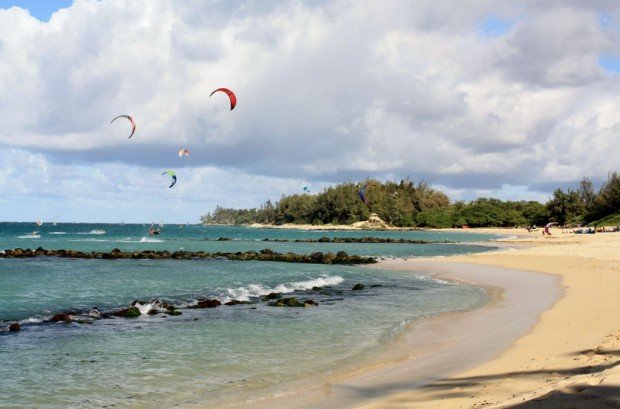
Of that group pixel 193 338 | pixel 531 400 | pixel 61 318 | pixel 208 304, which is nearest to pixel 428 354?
pixel 531 400

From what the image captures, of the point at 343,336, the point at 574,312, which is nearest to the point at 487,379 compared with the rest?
the point at 343,336

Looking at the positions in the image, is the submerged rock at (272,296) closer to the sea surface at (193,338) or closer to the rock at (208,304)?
the sea surface at (193,338)

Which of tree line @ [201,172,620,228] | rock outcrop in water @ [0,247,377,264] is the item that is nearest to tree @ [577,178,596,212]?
tree line @ [201,172,620,228]

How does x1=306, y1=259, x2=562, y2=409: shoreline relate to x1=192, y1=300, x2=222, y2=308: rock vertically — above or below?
above

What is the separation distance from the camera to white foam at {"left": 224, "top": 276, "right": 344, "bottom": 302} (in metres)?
25.9

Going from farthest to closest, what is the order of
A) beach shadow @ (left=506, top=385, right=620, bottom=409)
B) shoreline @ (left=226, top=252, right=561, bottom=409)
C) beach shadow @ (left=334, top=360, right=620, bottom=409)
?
shoreline @ (left=226, top=252, right=561, bottom=409), beach shadow @ (left=334, top=360, right=620, bottom=409), beach shadow @ (left=506, top=385, right=620, bottom=409)

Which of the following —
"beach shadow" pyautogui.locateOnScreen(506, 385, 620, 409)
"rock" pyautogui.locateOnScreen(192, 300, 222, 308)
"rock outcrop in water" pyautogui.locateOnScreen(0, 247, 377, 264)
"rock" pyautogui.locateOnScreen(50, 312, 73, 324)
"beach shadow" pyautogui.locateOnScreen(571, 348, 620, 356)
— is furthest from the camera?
"rock outcrop in water" pyautogui.locateOnScreen(0, 247, 377, 264)

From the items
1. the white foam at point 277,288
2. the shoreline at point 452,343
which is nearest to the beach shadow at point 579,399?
the shoreline at point 452,343

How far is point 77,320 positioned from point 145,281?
14170 mm

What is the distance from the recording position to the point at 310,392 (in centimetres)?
1015

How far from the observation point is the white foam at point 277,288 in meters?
25.9

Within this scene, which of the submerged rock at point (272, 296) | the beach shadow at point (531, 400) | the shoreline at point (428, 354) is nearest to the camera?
the beach shadow at point (531, 400)

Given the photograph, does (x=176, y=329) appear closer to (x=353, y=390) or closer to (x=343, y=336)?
(x=343, y=336)

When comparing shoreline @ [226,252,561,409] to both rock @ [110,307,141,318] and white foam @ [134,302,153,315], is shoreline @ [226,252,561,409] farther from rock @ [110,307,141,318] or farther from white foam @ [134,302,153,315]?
white foam @ [134,302,153,315]
